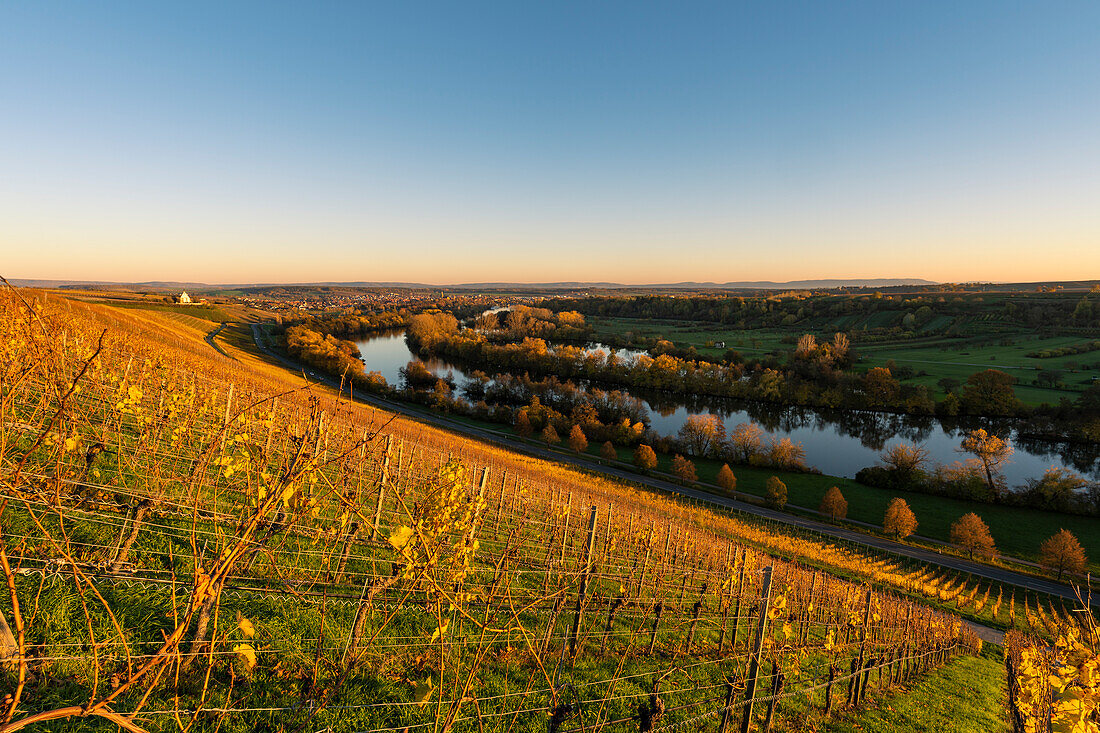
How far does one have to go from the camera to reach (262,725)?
152 inches

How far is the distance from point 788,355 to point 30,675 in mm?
94605

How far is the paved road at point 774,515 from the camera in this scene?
2428cm

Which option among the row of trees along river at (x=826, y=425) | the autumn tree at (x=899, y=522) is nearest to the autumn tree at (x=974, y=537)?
the autumn tree at (x=899, y=522)

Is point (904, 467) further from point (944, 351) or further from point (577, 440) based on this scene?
point (944, 351)

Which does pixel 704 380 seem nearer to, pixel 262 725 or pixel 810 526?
pixel 810 526

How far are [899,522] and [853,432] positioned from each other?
32.7 metres

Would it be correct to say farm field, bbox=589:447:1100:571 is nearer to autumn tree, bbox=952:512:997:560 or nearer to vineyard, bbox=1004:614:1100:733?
autumn tree, bbox=952:512:997:560

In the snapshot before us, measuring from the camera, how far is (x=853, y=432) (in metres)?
56.6

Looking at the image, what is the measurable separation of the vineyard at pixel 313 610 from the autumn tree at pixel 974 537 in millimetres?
21499

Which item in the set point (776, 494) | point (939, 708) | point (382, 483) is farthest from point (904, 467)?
point (382, 483)

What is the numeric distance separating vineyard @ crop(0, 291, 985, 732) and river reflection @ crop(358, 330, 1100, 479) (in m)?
44.8

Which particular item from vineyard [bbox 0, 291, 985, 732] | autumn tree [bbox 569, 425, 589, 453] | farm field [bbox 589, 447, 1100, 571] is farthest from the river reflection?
vineyard [bbox 0, 291, 985, 732]

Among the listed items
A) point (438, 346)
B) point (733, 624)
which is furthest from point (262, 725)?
point (438, 346)

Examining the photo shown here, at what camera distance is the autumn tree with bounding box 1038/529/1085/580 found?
23.7 meters
